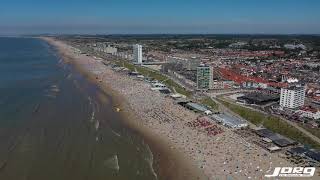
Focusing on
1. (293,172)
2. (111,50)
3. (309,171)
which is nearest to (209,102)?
(309,171)

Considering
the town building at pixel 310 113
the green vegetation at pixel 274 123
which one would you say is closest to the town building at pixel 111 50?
the green vegetation at pixel 274 123

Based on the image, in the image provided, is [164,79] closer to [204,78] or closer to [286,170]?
[204,78]

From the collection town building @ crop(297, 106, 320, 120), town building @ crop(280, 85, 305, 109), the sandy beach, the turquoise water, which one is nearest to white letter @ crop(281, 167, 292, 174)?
the sandy beach

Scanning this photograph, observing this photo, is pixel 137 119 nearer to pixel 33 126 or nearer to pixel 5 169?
pixel 33 126

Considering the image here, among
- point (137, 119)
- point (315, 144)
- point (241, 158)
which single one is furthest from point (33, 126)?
point (315, 144)

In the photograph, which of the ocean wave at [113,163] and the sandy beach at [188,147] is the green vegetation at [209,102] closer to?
the sandy beach at [188,147]

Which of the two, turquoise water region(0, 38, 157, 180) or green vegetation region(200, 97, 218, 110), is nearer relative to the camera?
turquoise water region(0, 38, 157, 180)

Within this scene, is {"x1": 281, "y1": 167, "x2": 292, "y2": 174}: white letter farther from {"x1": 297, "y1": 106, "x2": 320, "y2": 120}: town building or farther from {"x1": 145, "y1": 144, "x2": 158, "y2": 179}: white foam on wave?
{"x1": 297, "y1": 106, "x2": 320, "y2": 120}: town building
